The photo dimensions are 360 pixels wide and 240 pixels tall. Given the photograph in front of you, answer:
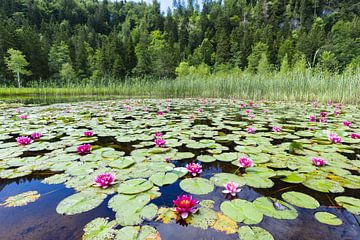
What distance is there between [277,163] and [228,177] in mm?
558

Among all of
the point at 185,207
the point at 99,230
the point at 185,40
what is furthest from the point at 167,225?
the point at 185,40

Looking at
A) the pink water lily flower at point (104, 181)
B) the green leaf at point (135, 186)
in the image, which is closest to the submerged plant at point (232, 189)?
the green leaf at point (135, 186)

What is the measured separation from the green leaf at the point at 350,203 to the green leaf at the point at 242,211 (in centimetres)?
54

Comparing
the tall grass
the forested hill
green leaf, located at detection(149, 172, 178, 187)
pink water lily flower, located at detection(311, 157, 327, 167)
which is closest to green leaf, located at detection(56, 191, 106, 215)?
green leaf, located at detection(149, 172, 178, 187)

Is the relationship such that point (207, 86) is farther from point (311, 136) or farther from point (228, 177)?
point (228, 177)

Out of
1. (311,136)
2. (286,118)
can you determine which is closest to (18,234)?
(311,136)

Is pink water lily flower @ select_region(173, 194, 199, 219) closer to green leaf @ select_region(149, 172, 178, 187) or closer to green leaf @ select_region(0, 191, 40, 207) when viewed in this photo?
green leaf @ select_region(149, 172, 178, 187)

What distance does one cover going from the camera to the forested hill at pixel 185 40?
32.5 meters

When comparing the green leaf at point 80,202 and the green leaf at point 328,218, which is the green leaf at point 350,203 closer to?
the green leaf at point 328,218

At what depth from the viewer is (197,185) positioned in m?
1.44

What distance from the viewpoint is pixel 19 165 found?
1.80 meters

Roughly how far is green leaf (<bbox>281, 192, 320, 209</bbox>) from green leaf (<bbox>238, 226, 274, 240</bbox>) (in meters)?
0.38

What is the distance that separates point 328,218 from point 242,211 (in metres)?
0.46

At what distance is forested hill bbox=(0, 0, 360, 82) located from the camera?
107ft
